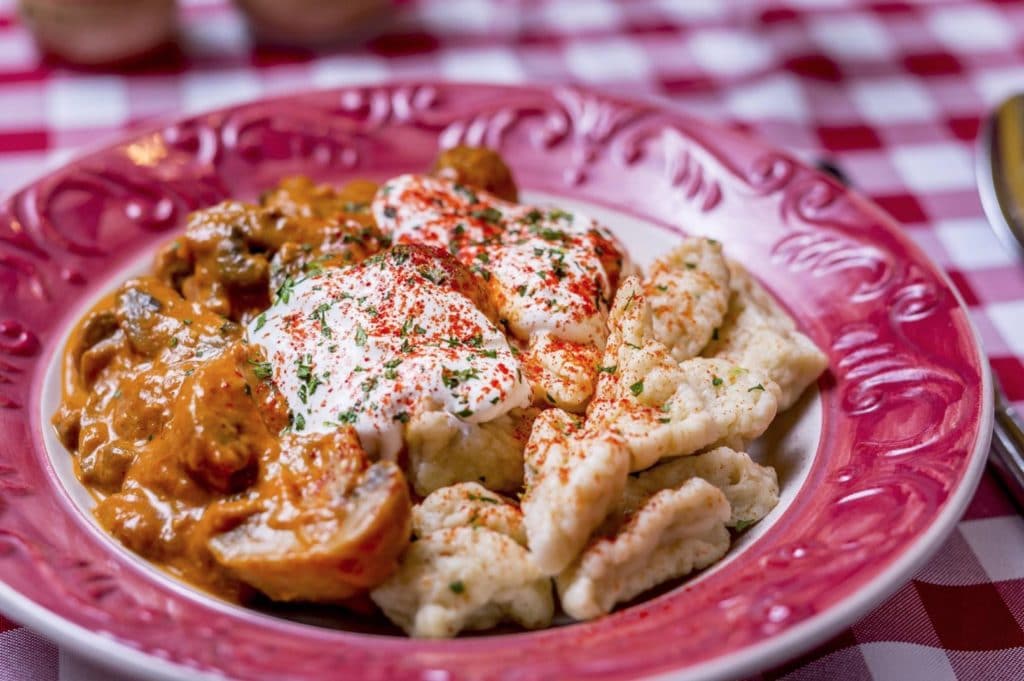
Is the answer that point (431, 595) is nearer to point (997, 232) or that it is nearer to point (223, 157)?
point (223, 157)

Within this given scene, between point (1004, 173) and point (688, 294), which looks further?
point (1004, 173)

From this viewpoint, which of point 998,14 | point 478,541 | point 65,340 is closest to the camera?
point 478,541

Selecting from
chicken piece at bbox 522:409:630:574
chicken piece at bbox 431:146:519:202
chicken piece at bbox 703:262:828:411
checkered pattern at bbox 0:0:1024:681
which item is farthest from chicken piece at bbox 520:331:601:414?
checkered pattern at bbox 0:0:1024:681

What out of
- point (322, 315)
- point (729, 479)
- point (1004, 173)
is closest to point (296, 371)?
point (322, 315)

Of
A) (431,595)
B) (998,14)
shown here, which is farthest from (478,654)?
(998,14)

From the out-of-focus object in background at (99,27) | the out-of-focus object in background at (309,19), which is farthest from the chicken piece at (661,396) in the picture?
the out-of-focus object in background at (99,27)

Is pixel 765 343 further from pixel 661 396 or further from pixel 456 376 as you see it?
pixel 456 376
